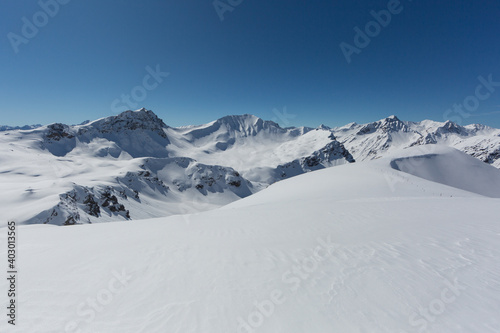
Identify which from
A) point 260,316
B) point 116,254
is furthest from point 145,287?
point 260,316

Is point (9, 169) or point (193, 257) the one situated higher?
point (9, 169)

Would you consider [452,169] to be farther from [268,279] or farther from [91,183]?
[91,183]

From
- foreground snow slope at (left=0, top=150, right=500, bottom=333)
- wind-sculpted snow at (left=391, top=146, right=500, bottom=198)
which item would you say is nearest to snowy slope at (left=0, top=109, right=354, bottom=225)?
foreground snow slope at (left=0, top=150, right=500, bottom=333)

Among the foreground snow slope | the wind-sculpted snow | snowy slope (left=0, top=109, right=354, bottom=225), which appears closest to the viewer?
the foreground snow slope

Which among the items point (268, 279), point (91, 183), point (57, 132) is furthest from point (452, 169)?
point (57, 132)

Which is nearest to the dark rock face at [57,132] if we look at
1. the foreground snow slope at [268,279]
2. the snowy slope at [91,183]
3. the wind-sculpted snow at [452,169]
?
the snowy slope at [91,183]

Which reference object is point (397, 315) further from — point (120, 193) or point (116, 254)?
point (120, 193)

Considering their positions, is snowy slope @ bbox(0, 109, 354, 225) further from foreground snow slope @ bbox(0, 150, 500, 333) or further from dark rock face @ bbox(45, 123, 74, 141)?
foreground snow slope @ bbox(0, 150, 500, 333)

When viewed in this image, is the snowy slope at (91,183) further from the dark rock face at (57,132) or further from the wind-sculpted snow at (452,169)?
the wind-sculpted snow at (452,169)
